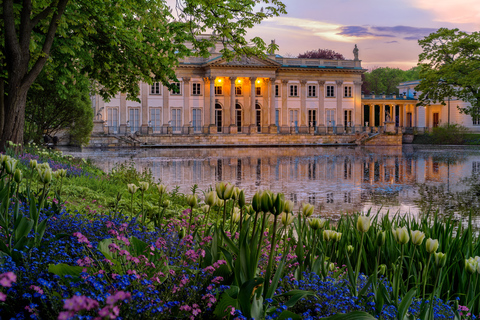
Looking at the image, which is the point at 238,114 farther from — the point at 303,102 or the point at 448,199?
the point at 448,199

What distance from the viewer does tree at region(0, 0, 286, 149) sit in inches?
390

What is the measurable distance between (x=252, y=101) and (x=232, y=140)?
27.3ft

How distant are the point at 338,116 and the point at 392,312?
60983 mm

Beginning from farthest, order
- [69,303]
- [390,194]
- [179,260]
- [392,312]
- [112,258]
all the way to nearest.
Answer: [390,194] → [179,260] → [112,258] → [392,312] → [69,303]

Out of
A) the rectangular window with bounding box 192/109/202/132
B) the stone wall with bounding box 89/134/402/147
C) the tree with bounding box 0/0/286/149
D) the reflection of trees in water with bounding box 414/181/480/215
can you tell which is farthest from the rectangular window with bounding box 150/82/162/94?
the reflection of trees in water with bounding box 414/181/480/215

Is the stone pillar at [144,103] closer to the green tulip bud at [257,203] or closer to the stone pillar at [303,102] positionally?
Answer: the stone pillar at [303,102]

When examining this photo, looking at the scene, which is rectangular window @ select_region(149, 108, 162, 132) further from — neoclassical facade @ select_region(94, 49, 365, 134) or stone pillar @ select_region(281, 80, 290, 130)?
stone pillar @ select_region(281, 80, 290, 130)

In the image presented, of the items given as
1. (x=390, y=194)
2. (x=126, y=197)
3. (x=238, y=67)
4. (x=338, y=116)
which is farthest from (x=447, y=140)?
(x=126, y=197)

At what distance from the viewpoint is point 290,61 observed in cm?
6066

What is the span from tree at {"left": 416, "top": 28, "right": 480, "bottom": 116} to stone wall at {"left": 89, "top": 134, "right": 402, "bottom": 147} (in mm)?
15231

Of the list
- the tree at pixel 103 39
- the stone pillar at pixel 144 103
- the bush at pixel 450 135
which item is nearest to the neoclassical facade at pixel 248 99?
the stone pillar at pixel 144 103

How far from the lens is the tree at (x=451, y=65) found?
119 ft

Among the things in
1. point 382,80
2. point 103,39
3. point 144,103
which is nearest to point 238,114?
point 144,103

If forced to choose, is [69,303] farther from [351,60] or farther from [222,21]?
[351,60]
